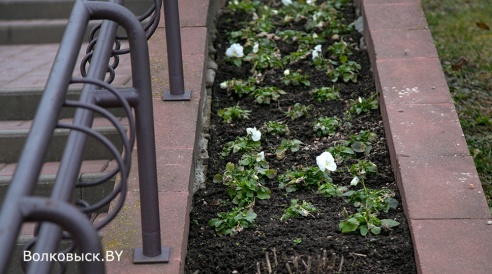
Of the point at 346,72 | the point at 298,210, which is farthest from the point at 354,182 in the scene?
the point at 346,72

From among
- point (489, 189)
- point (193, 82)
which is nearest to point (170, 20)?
point (193, 82)

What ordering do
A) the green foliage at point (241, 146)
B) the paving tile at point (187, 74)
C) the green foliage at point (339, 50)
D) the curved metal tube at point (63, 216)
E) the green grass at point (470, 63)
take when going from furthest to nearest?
the green foliage at point (339, 50), the green grass at point (470, 63), the paving tile at point (187, 74), the green foliage at point (241, 146), the curved metal tube at point (63, 216)

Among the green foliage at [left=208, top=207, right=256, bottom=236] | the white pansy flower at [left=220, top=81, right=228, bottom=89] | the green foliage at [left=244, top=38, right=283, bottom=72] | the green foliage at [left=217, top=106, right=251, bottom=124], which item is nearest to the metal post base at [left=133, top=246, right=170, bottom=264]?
the green foliage at [left=208, top=207, right=256, bottom=236]

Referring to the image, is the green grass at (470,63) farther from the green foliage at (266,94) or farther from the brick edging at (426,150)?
the green foliage at (266,94)

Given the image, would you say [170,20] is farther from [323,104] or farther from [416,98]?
[416,98]

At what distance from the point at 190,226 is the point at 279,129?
84cm

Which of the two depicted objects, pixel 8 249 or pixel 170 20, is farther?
pixel 170 20

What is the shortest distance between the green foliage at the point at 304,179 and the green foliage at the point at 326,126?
0.38 m

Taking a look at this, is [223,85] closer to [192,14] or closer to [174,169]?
[192,14]

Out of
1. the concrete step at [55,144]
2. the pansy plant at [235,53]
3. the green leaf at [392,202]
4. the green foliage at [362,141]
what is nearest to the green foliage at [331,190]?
the green leaf at [392,202]

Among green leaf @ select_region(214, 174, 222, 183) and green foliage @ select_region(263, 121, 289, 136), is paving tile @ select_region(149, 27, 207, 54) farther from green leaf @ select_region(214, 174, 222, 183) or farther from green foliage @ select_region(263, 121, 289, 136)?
green leaf @ select_region(214, 174, 222, 183)

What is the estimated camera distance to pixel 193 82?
163 inches

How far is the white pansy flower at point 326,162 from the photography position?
11.7 ft

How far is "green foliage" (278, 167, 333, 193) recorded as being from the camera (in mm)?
3564
